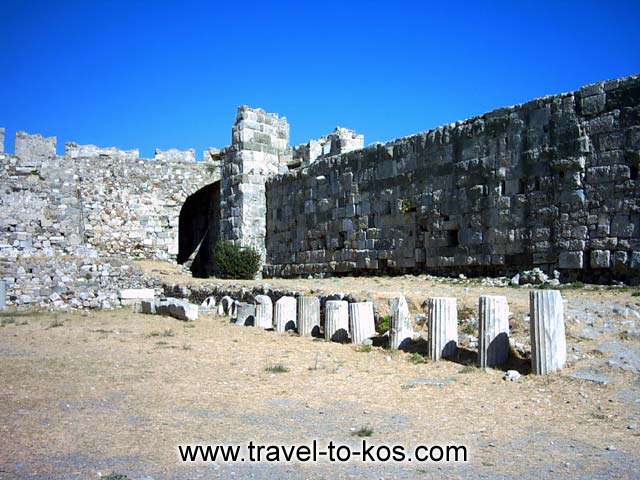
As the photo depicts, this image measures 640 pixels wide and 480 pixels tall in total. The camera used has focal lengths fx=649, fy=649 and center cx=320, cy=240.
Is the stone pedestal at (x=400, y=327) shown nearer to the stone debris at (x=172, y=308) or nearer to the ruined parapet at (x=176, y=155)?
the stone debris at (x=172, y=308)

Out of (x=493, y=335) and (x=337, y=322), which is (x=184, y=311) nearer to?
(x=337, y=322)

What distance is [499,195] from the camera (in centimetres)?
1208

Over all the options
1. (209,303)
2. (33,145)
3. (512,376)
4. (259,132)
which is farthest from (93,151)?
(512,376)

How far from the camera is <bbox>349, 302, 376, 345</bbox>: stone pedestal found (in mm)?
9672

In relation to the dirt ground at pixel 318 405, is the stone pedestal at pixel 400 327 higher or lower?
higher

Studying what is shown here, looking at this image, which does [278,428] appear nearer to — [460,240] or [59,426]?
[59,426]

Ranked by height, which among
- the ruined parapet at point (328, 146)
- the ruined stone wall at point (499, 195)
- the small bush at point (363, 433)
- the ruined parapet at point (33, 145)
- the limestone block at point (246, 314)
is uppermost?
the ruined parapet at point (33, 145)

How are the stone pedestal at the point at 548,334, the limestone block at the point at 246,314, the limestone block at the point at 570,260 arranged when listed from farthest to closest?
the limestone block at the point at 246,314 → the limestone block at the point at 570,260 → the stone pedestal at the point at 548,334

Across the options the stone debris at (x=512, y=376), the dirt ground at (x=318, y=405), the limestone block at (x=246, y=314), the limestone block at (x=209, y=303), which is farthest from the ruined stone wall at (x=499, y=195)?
the stone debris at (x=512, y=376)

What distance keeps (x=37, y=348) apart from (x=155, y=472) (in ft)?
20.7

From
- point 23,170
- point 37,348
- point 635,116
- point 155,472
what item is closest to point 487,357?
point 155,472

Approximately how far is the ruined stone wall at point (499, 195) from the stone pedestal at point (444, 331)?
358cm

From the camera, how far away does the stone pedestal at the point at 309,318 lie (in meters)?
10.8

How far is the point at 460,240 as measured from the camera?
12.9 meters
